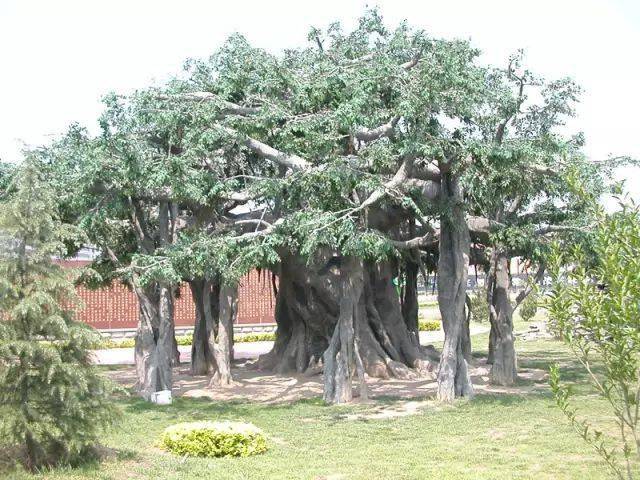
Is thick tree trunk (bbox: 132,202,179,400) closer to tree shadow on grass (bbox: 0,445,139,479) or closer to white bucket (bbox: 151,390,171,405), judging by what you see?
white bucket (bbox: 151,390,171,405)

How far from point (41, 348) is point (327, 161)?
22.1ft

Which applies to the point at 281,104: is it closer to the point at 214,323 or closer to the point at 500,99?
the point at 500,99

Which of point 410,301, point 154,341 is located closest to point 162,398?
point 154,341

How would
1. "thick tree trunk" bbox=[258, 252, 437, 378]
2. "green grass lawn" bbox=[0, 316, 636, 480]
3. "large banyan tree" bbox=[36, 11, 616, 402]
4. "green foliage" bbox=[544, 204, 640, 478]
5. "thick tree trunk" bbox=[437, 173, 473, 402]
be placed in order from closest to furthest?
"green foliage" bbox=[544, 204, 640, 478] < "green grass lawn" bbox=[0, 316, 636, 480] < "large banyan tree" bbox=[36, 11, 616, 402] < "thick tree trunk" bbox=[437, 173, 473, 402] < "thick tree trunk" bbox=[258, 252, 437, 378]

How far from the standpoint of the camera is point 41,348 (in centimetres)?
833

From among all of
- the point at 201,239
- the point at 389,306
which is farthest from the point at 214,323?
the point at 201,239

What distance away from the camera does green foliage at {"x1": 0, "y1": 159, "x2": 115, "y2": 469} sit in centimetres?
823

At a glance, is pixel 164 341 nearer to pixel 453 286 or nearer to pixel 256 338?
pixel 453 286

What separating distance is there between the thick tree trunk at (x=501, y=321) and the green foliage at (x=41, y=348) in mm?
10106

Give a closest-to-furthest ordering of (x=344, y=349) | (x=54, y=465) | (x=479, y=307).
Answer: (x=54, y=465) < (x=344, y=349) < (x=479, y=307)

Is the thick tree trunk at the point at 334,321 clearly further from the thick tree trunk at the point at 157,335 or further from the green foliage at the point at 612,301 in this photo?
the green foliage at the point at 612,301

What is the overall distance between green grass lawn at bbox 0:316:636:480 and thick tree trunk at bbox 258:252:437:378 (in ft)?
12.7

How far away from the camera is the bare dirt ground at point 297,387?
635 inches

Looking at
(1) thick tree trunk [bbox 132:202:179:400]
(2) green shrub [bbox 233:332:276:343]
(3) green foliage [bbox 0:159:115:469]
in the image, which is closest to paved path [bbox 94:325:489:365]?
(2) green shrub [bbox 233:332:276:343]
